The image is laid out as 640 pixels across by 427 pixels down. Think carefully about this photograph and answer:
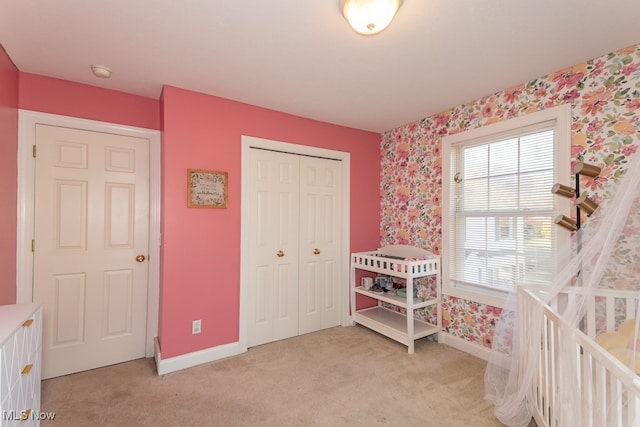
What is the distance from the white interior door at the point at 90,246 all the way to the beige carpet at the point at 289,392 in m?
0.24

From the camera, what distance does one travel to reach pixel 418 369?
2385 millimetres

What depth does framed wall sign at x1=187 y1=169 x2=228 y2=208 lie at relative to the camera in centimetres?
243

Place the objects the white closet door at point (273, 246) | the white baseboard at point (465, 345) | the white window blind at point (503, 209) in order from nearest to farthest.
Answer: the white window blind at point (503, 209) < the white baseboard at point (465, 345) < the white closet door at point (273, 246)

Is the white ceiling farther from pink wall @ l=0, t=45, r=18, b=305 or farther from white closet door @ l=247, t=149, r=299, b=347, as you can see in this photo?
white closet door @ l=247, t=149, r=299, b=347

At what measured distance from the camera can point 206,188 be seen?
2500 millimetres

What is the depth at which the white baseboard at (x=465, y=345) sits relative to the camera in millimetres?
2539

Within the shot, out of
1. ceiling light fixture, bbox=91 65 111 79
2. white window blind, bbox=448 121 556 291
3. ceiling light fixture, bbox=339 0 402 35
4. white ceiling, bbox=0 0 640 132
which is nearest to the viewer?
ceiling light fixture, bbox=339 0 402 35

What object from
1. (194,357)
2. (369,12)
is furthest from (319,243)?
(369,12)

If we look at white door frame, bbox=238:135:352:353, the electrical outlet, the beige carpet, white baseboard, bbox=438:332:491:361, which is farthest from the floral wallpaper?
Result: the electrical outlet

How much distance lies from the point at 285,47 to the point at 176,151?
1.25 metres

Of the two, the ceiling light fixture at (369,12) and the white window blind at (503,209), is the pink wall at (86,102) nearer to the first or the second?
the ceiling light fixture at (369,12)

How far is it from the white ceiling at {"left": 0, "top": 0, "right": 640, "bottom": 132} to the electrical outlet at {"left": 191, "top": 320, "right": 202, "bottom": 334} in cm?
201

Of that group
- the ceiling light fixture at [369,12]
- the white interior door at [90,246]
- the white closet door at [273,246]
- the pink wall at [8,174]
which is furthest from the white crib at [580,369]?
the pink wall at [8,174]

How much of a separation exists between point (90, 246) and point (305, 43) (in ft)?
7.68
